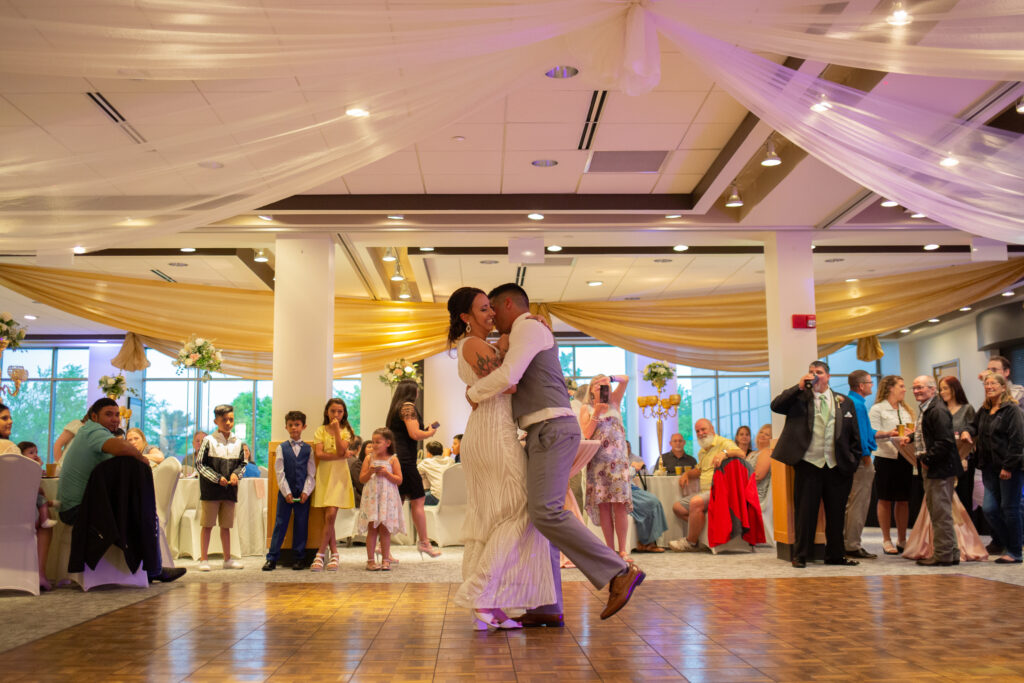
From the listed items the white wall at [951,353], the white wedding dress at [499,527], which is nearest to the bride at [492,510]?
the white wedding dress at [499,527]

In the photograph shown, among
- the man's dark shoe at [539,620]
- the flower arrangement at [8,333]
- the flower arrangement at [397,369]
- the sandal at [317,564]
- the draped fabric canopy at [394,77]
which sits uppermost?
the draped fabric canopy at [394,77]

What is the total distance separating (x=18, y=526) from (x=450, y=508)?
430 cm

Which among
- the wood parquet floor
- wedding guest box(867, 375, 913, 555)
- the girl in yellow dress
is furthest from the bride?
wedding guest box(867, 375, 913, 555)

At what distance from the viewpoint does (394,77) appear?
390 cm

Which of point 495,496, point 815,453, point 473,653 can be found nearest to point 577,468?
point 495,496

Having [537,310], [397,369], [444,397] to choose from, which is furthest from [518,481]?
[444,397]

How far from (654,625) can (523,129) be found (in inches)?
143

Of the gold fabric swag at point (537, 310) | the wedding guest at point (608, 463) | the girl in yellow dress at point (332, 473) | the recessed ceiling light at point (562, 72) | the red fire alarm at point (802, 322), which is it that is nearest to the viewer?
the recessed ceiling light at point (562, 72)

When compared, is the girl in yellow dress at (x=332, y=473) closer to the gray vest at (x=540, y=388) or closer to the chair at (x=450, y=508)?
the chair at (x=450, y=508)

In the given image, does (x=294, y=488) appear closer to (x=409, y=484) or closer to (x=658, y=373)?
(x=409, y=484)

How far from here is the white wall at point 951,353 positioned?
13.6 meters

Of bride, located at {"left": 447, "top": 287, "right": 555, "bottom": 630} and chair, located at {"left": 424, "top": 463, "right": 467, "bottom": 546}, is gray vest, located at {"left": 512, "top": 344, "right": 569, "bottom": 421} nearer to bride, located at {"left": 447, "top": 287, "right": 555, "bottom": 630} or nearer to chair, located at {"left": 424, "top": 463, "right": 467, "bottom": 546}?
bride, located at {"left": 447, "top": 287, "right": 555, "bottom": 630}

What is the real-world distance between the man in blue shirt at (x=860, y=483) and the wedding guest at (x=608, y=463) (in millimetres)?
1995

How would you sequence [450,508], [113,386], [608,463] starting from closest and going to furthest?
1. [608,463]
2. [113,386]
3. [450,508]
